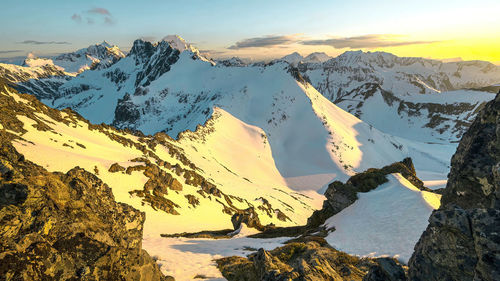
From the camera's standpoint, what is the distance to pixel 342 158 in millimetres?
120312

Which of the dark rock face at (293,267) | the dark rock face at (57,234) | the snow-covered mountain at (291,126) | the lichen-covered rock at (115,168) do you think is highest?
the dark rock face at (57,234)

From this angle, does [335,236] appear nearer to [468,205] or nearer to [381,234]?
[381,234]

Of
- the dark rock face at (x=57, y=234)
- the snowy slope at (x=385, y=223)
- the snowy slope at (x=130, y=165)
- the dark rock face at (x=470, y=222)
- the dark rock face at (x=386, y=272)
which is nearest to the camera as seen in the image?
the dark rock face at (x=470, y=222)

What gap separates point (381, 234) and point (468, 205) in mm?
12402

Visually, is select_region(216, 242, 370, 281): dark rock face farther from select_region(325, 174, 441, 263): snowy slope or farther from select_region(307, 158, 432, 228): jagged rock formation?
select_region(307, 158, 432, 228): jagged rock formation

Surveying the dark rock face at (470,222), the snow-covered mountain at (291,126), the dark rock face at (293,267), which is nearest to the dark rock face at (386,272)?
the dark rock face at (470,222)

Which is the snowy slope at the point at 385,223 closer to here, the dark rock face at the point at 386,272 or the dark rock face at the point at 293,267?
the dark rock face at the point at 293,267

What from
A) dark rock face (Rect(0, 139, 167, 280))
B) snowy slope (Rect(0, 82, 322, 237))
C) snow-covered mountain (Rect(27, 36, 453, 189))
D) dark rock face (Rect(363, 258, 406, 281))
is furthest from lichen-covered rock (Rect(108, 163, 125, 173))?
snow-covered mountain (Rect(27, 36, 453, 189))

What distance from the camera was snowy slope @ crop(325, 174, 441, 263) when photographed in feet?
62.2

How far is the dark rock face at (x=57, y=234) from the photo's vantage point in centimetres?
657

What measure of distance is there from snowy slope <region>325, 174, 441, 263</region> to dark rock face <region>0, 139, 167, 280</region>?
53.8 feet

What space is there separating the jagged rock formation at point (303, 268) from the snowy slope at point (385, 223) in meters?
5.27

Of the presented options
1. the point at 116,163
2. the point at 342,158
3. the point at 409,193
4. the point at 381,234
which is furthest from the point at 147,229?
the point at 342,158

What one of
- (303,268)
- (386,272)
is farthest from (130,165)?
(386,272)
